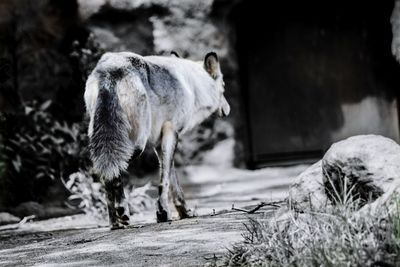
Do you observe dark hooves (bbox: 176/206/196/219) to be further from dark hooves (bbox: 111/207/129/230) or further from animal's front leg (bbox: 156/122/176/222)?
dark hooves (bbox: 111/207/129/230)

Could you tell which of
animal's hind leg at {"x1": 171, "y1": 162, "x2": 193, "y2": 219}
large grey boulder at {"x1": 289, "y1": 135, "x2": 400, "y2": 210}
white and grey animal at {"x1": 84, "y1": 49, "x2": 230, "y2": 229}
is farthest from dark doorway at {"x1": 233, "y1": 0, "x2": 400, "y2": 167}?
large grey boulder at {"x1": 289, "y1": 135, "x2": 400, "y2": 210}

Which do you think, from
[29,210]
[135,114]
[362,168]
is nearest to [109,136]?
[135,114]

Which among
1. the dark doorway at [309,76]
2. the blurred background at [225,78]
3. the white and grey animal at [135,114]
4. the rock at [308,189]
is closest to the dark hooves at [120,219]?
the white and grey animal at [135,114]

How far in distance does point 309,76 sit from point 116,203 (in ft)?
19.3

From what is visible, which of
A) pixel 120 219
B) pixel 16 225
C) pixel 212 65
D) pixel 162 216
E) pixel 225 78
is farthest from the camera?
pixel 225 78

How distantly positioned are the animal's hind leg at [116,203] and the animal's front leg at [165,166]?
0.35 meters

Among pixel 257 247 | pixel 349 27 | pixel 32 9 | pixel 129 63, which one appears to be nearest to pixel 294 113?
pixel 349 27

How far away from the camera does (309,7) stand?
11875mm

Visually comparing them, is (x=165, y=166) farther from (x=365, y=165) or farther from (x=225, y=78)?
(x=225, y=78)

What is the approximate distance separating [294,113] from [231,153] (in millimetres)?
1386

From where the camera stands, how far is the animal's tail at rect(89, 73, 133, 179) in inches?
245

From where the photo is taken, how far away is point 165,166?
7.00 metres

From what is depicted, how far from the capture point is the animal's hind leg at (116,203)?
647cm

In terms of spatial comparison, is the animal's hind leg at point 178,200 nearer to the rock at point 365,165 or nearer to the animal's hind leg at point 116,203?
the animal's hind leg at point 116,203
